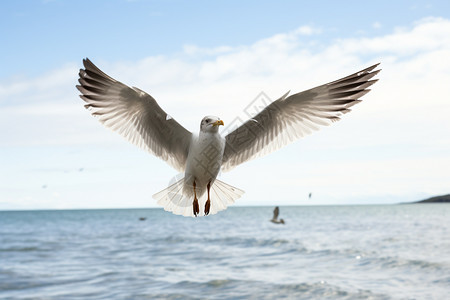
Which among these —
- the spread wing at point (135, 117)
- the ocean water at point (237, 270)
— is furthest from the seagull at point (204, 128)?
the ocean water at point (237, 270)

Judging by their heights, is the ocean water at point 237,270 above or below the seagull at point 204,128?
below

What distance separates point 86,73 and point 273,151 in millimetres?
2154

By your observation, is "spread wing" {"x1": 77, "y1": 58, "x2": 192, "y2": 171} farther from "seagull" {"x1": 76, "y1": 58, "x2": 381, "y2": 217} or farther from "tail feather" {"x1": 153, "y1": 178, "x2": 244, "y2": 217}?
"tail feather" {"x1": 153, "y1": 178, "x2": 244, "y2": 217}

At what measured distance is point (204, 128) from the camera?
13.5 ft

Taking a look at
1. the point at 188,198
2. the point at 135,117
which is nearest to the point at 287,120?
the point at 188,198

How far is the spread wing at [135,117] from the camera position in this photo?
172 inches

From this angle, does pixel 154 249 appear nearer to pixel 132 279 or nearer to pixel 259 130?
pixel 132 279

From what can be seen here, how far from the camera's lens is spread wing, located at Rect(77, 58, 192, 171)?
4.38 m

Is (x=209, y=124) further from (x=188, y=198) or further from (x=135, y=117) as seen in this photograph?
(x=188, y=198)

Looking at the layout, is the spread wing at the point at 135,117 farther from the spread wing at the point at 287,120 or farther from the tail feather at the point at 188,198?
the spread wing at the point at 287,120

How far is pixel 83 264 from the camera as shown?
22953 mm

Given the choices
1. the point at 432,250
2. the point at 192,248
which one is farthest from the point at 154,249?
the point at 432,250

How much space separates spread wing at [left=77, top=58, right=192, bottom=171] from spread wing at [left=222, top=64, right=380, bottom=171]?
0.55 metres

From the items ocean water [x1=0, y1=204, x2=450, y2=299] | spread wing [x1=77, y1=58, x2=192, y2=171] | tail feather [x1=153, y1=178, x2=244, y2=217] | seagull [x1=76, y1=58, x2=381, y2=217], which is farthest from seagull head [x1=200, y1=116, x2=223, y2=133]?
ocean water [x1=0, y1=204, x2=450, y2=299]
